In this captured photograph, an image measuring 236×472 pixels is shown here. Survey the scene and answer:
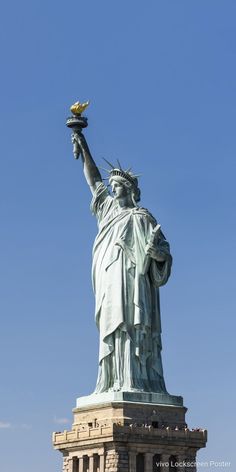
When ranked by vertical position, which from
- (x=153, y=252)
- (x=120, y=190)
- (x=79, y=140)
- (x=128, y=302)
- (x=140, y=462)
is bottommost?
(x=140, y=462)

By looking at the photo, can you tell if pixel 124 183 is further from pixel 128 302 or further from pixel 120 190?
pixel 128 302

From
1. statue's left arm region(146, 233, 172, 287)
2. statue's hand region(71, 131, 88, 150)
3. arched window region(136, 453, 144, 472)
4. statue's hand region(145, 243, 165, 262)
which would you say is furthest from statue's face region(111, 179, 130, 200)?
arched window region(136, 453, 144, 472)

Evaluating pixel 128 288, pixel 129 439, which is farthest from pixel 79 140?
pixel 129 439

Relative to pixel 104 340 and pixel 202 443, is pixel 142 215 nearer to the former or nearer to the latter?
pixel 104 340

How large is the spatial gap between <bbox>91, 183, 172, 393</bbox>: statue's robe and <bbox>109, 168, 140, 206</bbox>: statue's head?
831 millimetres

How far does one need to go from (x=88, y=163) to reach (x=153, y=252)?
6.75 metres

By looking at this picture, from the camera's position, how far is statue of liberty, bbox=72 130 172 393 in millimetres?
63812

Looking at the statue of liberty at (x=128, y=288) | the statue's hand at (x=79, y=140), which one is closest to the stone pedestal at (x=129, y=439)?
the statue of liberty at (x=128, y=288)

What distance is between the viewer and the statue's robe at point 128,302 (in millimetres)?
63781

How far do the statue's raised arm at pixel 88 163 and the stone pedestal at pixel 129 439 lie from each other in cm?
1139

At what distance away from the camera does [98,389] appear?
64062mm

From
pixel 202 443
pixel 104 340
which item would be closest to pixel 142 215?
pixel 104 340

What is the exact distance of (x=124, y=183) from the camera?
219ft

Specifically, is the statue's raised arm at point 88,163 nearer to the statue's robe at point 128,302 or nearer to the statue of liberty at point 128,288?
the statue of liberty at point 128,288
